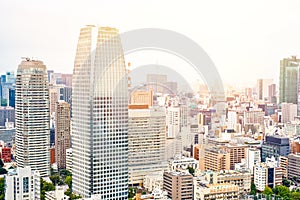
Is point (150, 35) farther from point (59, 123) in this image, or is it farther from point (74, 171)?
point (59, 123)

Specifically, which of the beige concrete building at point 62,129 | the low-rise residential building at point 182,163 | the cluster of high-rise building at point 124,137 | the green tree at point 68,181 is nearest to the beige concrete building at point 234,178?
the cluster of high-rise building at point 124,137

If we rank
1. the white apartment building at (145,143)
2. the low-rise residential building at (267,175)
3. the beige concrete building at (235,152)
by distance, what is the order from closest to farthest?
the low-rise residential building at (267,175) → the white apartment building at (145,143) → the beige concrete building at (235,152)

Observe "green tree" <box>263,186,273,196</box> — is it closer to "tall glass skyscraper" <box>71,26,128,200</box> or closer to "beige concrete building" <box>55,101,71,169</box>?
"tall glass skyscraper" <box>71,26,128,200</box>

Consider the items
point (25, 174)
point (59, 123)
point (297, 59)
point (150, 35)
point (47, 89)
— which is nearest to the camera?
point (150, 35)

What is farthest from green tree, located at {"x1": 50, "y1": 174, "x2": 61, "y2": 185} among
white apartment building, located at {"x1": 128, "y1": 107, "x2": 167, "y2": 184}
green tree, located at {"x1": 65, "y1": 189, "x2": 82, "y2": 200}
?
white apartment building, located at {"x1": 128, "y1": 107, "x2": 167, "y2": 184}

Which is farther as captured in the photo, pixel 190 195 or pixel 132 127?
pixel 132 127

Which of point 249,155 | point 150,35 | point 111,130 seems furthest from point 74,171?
point 249,155

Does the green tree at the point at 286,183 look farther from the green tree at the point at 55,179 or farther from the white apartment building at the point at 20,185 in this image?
the white apartment building at the point at 20,185

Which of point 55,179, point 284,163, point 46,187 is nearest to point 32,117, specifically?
point 55,179
